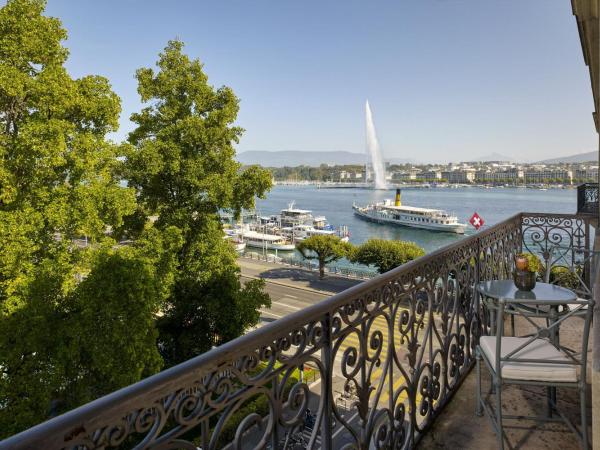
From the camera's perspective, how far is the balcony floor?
230 centimetres

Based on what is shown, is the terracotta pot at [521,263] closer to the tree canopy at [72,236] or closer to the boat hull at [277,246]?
the tree canopy at [72,236]

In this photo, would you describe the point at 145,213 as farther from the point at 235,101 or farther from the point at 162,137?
the point at 235,101

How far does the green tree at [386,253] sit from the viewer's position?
92.3 ft

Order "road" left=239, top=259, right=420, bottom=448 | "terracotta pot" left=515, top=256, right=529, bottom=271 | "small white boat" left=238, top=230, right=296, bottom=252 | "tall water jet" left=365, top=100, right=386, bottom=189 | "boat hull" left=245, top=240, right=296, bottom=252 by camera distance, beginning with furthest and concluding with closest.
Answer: "tall water jet" left=365, top=100, right=386, bottom=189
"small white boat" left=238, top=230, right=296, bottom=252
"boat hull" left=245, top=240, right=296, bottom=252
"road" left=239, top=259, right=420, bottom=448
"terracotta pot" left=515, top=256, right=529, bottom=271

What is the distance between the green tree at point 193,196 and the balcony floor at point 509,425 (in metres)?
8.36

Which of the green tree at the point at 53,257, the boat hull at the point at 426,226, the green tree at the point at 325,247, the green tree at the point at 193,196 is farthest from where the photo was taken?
the boat hull at the point at 426,226

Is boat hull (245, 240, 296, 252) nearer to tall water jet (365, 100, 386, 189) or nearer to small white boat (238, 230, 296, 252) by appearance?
small white boat (238, 230, 296, 252)

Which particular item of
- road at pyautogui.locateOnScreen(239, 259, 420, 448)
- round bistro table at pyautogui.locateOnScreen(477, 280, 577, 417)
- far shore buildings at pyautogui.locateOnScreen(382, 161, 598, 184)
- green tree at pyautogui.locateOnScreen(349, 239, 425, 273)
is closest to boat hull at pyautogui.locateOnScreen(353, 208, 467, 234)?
green tree at pyautogui.locateOnScreen(349, 239, 425, 273)

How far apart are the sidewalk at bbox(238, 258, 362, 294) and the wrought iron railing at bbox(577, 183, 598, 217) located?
63.6ft

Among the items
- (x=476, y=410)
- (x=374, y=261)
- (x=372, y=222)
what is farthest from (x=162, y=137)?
(x=372, y=222)

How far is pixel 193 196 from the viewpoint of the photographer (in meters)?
10.9

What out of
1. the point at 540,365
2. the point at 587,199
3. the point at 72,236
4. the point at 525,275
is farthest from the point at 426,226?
the point at 540,365

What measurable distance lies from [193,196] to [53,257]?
3.95 meters

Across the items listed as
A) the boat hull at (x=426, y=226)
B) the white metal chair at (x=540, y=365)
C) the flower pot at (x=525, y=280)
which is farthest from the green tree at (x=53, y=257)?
the boat hull at (x=426, y=226)
